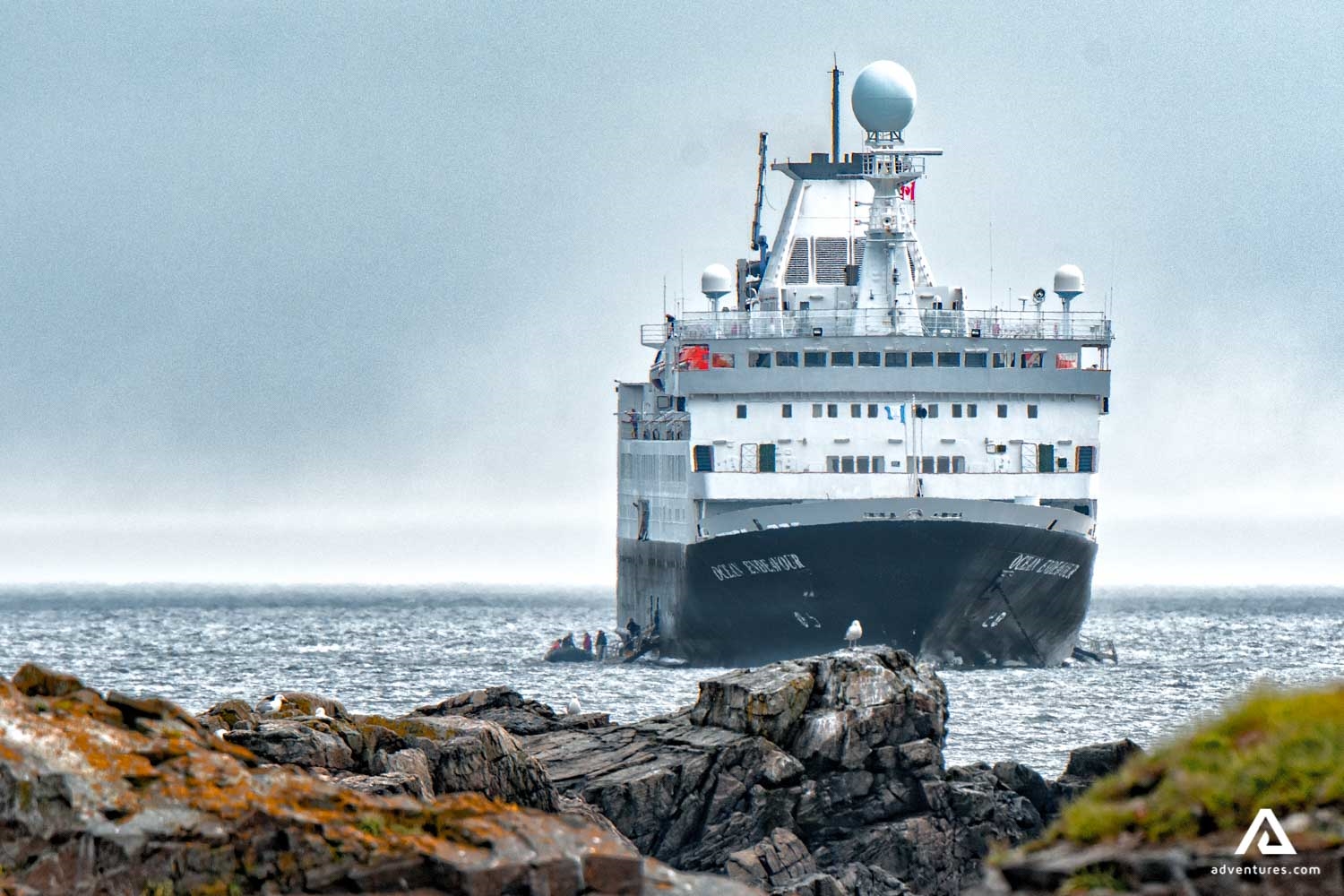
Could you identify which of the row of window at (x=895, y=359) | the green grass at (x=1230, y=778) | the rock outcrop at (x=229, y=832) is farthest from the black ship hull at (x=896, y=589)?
the green grass at (x=1230, y=778)

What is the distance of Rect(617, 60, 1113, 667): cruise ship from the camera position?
53375mm

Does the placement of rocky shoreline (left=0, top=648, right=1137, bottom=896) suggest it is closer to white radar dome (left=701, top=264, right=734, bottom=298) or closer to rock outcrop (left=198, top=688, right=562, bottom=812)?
rock outcrop (left=198, top=688, right=562, bottom=812)

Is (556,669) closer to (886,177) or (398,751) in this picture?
(886,177)

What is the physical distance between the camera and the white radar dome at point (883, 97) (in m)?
61.9

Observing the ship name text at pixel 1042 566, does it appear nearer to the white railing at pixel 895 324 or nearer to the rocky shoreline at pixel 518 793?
the white railing at pixel 895 324

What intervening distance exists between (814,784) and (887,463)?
3223 cm

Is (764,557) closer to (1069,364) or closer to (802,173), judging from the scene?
(1069,364)

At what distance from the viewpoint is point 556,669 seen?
205 feet

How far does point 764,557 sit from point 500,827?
4401 centimetres

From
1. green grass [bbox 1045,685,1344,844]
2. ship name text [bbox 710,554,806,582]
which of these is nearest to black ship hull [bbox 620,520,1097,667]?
ship name text [bbox 710,554,806,582]

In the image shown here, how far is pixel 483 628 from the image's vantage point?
333 feet

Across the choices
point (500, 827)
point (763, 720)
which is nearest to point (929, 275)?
point (763, 720)

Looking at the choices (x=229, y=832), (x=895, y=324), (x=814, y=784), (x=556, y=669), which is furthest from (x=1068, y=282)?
(x=229, y=832)

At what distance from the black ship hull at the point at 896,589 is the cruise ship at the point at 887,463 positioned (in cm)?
6
